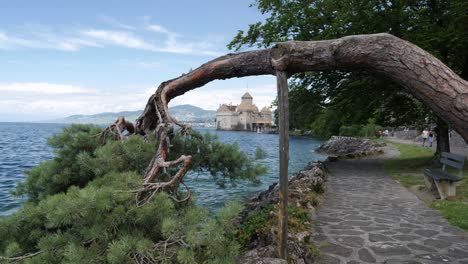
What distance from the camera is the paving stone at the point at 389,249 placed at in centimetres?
494

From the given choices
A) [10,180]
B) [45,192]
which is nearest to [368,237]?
[45,192]

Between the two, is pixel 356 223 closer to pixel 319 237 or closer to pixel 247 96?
pixel 319 237

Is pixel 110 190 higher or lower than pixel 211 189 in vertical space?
higher

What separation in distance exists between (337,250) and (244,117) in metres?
132

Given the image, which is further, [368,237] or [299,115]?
[299,115]

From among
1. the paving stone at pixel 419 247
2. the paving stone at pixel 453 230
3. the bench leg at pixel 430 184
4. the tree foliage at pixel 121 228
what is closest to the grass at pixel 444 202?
the paving stone at pixel 453 230

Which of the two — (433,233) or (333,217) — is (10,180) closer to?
(333,217)

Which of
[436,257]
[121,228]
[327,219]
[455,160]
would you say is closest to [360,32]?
[455,160]

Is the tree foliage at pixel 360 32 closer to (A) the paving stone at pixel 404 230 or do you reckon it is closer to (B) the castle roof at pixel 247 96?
(A) the paving stone at pixel 404 230

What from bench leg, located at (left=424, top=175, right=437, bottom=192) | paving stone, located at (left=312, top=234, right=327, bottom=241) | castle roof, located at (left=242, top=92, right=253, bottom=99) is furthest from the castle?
paving stone, located at (left=312, top=234, right=327, bottom=241)

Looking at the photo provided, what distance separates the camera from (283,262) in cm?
402

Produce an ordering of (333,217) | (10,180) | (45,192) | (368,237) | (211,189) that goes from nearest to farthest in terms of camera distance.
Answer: (45,192), (368,237), (333,217), (211,189), (10,180)

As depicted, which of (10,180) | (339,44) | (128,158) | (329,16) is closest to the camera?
(339,44)

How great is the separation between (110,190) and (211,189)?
42.3 ft
